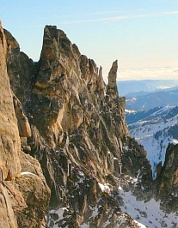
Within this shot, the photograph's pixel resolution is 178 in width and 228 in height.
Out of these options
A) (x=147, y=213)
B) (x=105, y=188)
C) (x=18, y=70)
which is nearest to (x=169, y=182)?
(x=147, y=213)

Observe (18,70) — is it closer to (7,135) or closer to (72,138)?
(72,138)

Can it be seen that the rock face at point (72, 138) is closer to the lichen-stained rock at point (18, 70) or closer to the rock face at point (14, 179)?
the lichen-stained rock at point (18, 70)

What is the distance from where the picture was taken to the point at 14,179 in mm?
35344

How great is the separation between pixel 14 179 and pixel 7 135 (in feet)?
19.2

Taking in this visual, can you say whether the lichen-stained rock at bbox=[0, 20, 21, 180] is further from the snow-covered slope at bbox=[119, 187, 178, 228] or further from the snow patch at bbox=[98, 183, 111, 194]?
the snow-covered slope at bbox=[119, 187, 178, 228]

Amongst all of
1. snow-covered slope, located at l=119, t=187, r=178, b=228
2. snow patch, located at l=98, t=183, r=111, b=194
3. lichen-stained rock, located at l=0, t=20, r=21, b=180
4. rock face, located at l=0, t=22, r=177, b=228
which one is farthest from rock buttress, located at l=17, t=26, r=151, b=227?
lichen-stained rock, located at l=0, t=20, r=21, b=180

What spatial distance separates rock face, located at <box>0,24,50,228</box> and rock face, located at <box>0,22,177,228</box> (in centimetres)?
3473

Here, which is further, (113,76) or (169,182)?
(113,76)

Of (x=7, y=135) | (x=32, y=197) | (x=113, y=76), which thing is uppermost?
(x=113, y=76)

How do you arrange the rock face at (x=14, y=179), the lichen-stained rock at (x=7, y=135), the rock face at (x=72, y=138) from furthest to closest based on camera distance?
the rock face at (x=72, y=138) → the lichen-stained rock at (x=7, y=135) → the rock face at (x=14, y=179)

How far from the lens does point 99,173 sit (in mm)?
127875

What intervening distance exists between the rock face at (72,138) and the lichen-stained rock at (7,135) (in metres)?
39.5

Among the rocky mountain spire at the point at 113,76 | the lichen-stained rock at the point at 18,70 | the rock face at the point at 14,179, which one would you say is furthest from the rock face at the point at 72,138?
the rock face at the point at 14,179

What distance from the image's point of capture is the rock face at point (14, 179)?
27.8m
